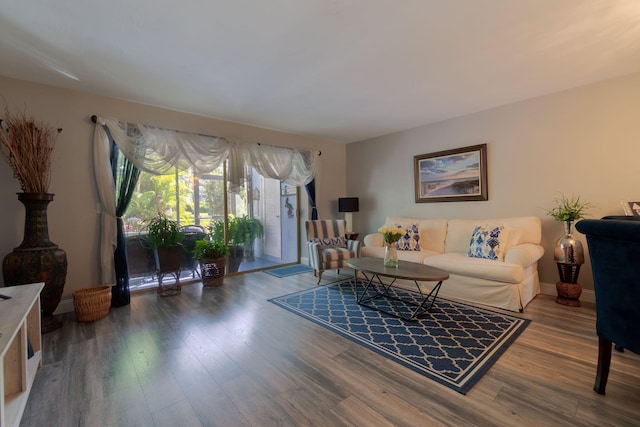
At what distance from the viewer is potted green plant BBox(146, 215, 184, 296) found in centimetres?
336

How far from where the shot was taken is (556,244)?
305 cm

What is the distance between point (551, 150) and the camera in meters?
3.30

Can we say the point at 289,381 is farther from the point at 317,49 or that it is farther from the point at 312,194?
the point at 312,194

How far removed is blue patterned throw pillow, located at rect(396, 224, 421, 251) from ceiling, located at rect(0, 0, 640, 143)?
5.95 ft

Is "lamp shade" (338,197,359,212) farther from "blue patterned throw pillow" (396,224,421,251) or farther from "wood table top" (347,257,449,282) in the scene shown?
"wood table top" (347,257,449,282)

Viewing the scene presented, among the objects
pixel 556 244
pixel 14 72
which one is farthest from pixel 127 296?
pixel 556 244

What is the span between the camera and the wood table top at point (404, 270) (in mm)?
2508

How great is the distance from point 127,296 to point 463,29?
4.25 m

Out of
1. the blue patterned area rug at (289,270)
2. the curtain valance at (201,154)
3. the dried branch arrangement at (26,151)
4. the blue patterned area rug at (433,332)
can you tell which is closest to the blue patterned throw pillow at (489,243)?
the blue patterned area rug at (433,332)

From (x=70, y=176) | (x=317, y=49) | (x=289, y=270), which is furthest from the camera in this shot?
(x=289, y=270)

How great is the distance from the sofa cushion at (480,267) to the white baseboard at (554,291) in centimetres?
91

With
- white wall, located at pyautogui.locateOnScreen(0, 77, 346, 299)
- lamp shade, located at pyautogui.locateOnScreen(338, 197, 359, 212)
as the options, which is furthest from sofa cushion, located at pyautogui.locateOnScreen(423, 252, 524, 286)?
white wall, located at pyautogui.locateOnScreen(0, 77, 346, 299)

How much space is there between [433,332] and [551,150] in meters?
2.75

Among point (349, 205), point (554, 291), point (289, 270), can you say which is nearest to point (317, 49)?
point (349, 205)
